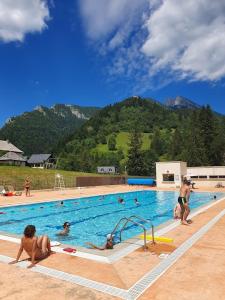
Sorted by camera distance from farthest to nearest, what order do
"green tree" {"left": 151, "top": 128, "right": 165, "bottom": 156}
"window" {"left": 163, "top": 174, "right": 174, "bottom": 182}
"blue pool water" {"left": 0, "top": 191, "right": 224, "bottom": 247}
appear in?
"green tree" {"left": 151, "top": 128, "right": 165, "bottom": 156} < "window" {"left": 163, "top": 174, "right": 174, "bottom": 182} < "blue pool water" {"left": 0, "top": 191, "right": 224, "bottom": 247}

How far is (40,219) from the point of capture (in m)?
16.5

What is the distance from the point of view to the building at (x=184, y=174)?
38969 millimetres

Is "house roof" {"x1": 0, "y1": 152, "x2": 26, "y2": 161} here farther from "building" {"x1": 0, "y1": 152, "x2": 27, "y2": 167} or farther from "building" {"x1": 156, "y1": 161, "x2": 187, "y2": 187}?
"building" {"x1": 156, "y1": 161, "x2": 187, "y2": 187}

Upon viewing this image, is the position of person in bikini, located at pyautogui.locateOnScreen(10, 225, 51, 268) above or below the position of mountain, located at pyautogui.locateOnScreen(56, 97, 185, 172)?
below

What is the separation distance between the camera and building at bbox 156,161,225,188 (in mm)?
38969

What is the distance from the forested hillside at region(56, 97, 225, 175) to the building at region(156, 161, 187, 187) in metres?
22.9

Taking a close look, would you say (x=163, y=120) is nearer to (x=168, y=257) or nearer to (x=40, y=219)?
(x=40, y=219)

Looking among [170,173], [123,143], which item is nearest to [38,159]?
[123,143]

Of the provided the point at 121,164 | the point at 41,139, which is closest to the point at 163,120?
the point at 121,164

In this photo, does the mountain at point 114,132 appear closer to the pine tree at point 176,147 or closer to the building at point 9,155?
the pine tree at point 176,147

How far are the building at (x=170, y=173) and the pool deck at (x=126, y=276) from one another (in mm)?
31653

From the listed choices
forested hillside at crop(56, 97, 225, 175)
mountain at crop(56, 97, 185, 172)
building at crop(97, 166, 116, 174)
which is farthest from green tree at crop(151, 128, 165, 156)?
building at crop(97, 166, 116, 174)

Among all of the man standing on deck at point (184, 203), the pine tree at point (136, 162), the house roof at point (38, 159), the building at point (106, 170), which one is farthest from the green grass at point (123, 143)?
the man standing on deck at point (184, 203)

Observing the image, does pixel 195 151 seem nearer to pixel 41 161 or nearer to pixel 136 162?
pixel 136 162
